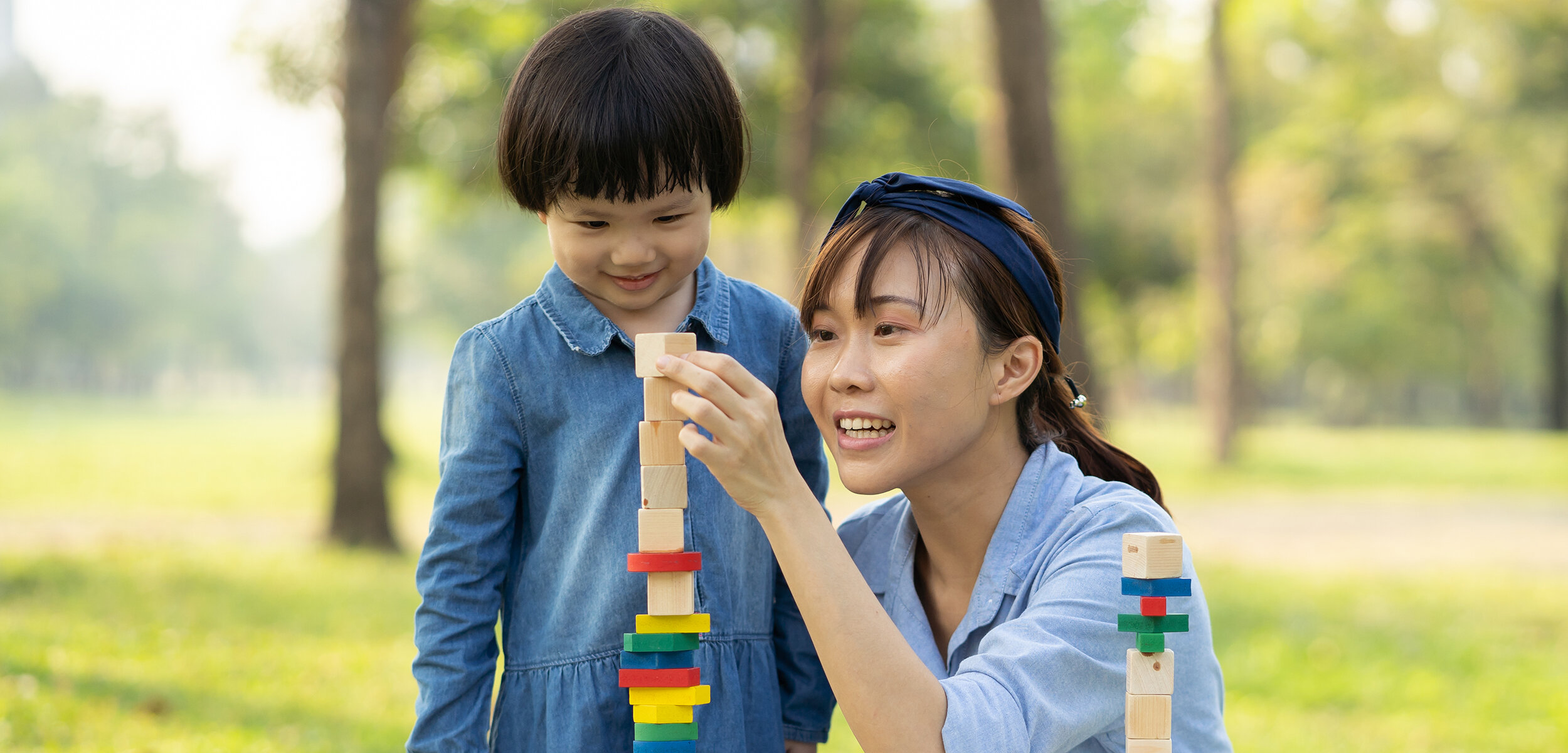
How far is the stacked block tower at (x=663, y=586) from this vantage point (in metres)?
1.94

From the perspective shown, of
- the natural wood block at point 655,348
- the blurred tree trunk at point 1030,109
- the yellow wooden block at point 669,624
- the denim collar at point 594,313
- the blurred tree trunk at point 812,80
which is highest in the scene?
the blurred tree trunk at point 812,80

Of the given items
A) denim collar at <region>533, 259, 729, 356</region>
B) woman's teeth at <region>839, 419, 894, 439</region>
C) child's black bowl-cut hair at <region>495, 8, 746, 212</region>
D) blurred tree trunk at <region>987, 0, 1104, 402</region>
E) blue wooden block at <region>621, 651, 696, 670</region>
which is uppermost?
blurred tree trunk at <region>987, 0, 1104, 402</region>

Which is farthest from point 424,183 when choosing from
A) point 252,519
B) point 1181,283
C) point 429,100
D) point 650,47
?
point 650,47

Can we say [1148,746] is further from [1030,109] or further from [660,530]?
[1030,109]

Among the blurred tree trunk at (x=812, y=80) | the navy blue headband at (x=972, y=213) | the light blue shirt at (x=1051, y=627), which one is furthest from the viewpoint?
the blurred tree trunk at (x=812, y=80)

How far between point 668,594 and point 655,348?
1.39 feet

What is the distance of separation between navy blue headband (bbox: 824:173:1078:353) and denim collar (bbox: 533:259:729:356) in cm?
27

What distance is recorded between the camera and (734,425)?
74.1 inches

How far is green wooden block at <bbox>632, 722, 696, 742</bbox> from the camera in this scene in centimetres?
203

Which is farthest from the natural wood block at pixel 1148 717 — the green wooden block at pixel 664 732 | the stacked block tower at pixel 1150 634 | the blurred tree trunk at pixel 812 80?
the blurred tree trunk at pixel 812 80

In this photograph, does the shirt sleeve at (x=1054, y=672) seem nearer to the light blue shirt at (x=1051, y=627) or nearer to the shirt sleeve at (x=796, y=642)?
the light blue shirt at (x=1051, y=627)

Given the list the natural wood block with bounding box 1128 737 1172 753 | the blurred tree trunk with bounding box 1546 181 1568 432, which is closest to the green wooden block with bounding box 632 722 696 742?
the natural wood block with bounding box 1128 737 1172 753

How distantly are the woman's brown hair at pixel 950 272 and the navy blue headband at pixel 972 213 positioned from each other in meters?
0.01

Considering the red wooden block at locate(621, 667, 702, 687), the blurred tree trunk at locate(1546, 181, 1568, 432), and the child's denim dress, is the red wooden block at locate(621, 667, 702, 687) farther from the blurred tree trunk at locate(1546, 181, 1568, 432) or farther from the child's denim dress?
the blurred tree trunk at locate(1546, 181, 1568, 432)
